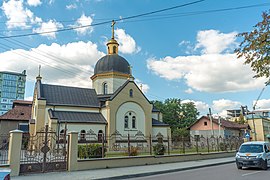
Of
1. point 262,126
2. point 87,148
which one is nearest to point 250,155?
point 87,148

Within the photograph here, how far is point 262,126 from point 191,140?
49.5 meters

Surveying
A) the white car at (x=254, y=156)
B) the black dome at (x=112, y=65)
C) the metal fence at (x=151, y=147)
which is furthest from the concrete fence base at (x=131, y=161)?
the black dome at (x=112, y=65)

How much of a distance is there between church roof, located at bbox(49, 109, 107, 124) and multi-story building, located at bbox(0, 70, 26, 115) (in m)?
90.6

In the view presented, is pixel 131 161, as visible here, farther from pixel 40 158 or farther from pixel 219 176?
pixel 219 176

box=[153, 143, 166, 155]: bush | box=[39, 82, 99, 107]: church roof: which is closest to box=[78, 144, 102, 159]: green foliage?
box=[153, 143, 166, 155]: bush

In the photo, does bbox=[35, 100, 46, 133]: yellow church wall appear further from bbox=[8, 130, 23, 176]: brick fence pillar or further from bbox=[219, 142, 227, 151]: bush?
bbox=[219, 142, 227, 151]: bush

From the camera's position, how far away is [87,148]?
51.9ft

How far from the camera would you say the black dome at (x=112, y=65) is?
3791 centimetres

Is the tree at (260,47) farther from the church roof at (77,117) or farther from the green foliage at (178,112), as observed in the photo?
the green foliage at (178,112)

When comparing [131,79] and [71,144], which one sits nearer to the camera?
[71,144]

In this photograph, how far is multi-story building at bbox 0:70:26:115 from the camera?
109000mm

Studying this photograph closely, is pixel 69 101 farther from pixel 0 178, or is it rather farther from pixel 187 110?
pixel 187 110

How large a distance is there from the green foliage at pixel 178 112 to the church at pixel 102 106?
67.5 ft

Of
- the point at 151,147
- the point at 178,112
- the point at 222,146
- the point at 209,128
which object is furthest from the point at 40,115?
the point at 178,112
